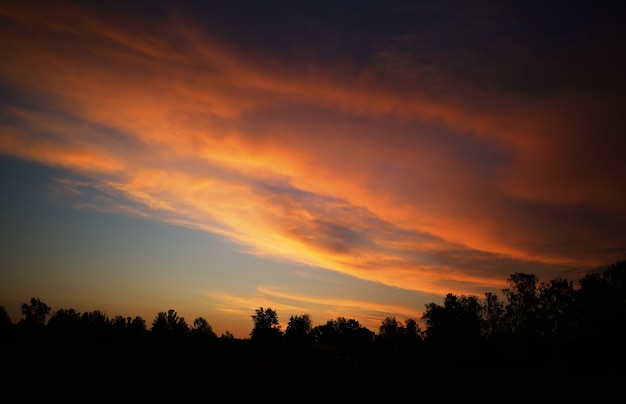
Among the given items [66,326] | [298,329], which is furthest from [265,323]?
[66,326]

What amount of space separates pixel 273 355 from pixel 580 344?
Answer: 70.6 m

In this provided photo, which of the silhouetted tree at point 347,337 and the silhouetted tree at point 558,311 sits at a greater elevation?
the silhouetted tree at point 558,311

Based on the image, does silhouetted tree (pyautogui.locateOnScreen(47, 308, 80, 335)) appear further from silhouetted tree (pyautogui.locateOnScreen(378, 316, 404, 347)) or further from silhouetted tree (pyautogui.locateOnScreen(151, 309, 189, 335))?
silhouetted tree (pyautogui.locateOnScreen(378, 316, 404, 347))

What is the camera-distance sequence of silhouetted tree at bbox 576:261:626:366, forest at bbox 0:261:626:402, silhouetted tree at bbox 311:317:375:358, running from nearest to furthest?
forest at bbox 0:261:626:402, silhouetted tree at bbox 576:261:626:366, silhouetted tree at bbox 311:317:375:358

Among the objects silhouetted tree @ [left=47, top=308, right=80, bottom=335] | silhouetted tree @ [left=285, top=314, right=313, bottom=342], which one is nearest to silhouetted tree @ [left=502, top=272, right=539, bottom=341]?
silhouetted tree @ [left=285, top=314, right=313, bottom=342]

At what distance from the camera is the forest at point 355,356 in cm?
3029

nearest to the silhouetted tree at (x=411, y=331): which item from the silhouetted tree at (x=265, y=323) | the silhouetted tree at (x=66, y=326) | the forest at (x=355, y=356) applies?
the forest at (x=355, y=356)

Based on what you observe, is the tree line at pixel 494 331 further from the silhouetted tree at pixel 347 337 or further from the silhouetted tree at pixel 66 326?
the silhouetted tree at pixel 347 337

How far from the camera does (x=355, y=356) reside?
454 ft

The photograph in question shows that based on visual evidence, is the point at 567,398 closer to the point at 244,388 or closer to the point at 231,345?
the point at 244,388

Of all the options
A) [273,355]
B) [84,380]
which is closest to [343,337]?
[273,355]

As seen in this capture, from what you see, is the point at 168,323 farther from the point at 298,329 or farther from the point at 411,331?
the point at 411,331

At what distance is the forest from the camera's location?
99.4 feet

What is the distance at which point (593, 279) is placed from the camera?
85.2m
